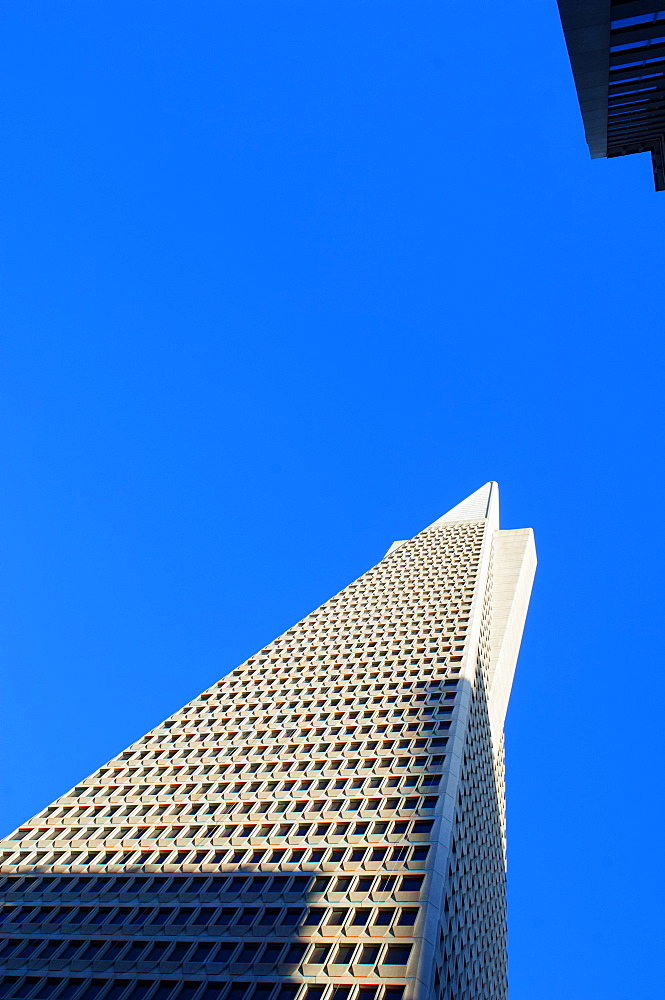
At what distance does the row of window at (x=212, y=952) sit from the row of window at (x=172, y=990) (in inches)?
42.2

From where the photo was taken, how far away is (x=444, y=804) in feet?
176

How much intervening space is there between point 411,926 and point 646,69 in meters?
39.6

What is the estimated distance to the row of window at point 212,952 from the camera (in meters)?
42.5

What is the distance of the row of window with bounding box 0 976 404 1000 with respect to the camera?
40375mm

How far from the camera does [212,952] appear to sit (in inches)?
1751

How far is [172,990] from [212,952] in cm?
261

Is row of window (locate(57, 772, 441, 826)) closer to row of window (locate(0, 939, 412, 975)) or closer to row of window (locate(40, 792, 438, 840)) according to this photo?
row of window (locate(40, 792, 438, 840))

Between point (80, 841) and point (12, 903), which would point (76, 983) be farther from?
point (80, 841)

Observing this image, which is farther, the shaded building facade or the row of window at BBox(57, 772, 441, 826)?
the row of window at BBox(57, 772, 441, 826)

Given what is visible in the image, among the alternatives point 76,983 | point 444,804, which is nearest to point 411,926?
point 444,804

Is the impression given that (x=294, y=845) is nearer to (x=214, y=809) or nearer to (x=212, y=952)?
(x=214, y=809)

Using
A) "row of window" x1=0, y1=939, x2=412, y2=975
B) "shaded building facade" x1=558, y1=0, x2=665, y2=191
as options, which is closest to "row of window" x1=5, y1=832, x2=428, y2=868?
"row of window" x1=0, y1=939, x2=412, y2=975

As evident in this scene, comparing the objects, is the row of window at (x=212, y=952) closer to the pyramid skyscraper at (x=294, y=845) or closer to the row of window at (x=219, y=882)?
the pyramid skyscraper at (x=294, y=845)

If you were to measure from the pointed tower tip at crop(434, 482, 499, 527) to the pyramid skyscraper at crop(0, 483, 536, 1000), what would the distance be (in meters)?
45.0
